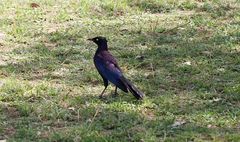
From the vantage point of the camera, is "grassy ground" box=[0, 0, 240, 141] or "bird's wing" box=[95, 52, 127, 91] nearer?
"grassy ground" box=[0, 0, 240, 141]

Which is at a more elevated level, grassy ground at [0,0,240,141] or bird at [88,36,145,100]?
bird at [88,36,145,100]

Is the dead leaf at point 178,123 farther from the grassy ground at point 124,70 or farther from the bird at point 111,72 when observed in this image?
the bird at point 111,72

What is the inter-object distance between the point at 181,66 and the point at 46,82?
1.61 metres

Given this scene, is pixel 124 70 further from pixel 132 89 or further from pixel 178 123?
pixel 178 123

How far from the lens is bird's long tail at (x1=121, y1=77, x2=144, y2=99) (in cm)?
564

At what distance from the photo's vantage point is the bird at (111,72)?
→ 5.64 metres

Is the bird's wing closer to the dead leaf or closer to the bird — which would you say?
the bird

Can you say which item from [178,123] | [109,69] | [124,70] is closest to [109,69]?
[109,69]

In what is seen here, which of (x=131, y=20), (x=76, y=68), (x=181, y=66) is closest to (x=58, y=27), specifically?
(x=131, y=20)

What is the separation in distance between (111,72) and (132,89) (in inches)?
11.0

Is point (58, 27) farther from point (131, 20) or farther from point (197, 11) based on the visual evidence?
point (197, 11)

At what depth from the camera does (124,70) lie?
696 centimetres

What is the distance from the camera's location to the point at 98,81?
21.4 ft

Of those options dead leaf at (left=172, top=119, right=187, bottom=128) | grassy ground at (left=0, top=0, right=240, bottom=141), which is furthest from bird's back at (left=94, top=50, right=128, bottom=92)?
dead leaf at (left=172, top=119, right=187, bottom=128)
